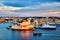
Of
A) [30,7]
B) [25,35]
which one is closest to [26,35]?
[25,35]

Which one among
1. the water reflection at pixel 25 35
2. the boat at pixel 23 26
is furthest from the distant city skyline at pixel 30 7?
the water reflection at pixel 25 35

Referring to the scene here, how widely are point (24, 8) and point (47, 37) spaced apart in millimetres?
555

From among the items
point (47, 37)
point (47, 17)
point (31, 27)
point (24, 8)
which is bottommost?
point (47, 37)

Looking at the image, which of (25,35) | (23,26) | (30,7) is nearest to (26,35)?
(25,35)

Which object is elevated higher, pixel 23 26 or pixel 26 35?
pixel 23 26

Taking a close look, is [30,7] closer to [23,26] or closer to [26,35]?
[23,26]

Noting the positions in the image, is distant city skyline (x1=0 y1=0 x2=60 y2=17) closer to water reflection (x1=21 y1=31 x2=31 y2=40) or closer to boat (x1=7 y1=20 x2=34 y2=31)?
boat (x1=7 y1=20 x2=34 y2=31)

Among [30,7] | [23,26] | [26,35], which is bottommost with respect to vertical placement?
[26,35]

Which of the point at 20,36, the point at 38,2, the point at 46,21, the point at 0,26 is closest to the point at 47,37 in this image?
the point at 46,21

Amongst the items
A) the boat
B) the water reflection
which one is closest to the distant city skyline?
the boat

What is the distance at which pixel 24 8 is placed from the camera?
6.83ft

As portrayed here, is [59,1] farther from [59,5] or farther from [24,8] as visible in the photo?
[24,8]

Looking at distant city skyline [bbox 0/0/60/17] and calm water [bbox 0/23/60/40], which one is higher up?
distant city skyline [bbox 0/0/60/17]

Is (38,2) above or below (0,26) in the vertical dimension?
above
